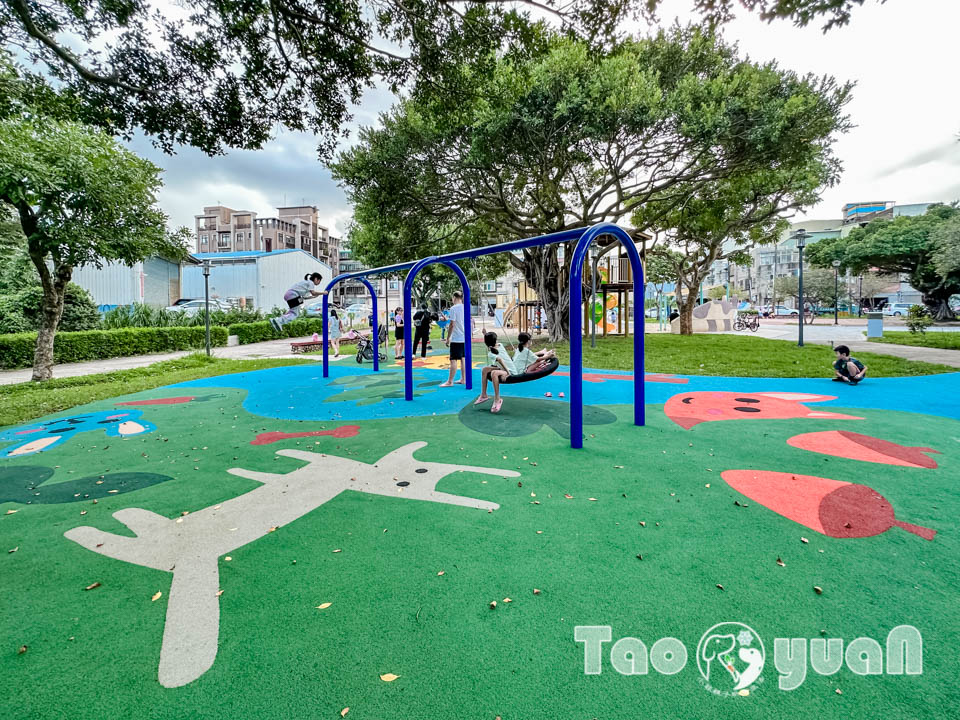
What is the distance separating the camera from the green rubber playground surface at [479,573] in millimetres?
1852

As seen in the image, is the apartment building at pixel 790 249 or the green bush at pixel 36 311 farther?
the apartment building at pixel 790 249

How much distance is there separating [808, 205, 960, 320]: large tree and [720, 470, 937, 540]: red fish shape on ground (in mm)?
39040

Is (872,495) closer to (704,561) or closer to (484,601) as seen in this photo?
(704,561)

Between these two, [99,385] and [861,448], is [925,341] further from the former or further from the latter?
[99,385]

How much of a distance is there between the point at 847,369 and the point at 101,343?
22213 millimetres

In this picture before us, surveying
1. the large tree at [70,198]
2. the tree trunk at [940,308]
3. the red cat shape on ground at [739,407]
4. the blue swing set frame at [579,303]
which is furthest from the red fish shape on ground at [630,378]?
the tree trunk at [940,308]

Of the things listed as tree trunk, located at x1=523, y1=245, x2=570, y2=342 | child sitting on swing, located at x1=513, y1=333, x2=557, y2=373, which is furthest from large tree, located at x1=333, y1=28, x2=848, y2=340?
child sitting on swing, located at x1=513, y1=333, x2=557, y2=373

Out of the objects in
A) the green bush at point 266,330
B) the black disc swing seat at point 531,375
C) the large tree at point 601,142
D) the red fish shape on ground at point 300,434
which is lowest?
the red fish shape on ground at point 300,434

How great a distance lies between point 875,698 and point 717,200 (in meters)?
20.5

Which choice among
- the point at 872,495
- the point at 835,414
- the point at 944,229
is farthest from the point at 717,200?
the point at 944,229

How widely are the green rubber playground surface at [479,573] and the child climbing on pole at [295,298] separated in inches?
960

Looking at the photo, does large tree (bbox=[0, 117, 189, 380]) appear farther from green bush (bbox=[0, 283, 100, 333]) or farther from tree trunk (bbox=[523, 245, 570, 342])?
tree trunk (bbox=[523, 245, 570, 342])

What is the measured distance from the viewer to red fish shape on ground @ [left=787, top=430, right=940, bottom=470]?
4.41m

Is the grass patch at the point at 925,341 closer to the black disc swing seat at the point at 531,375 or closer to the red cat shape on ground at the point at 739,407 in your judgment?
the red cat shape on ground at the point at 739,407
